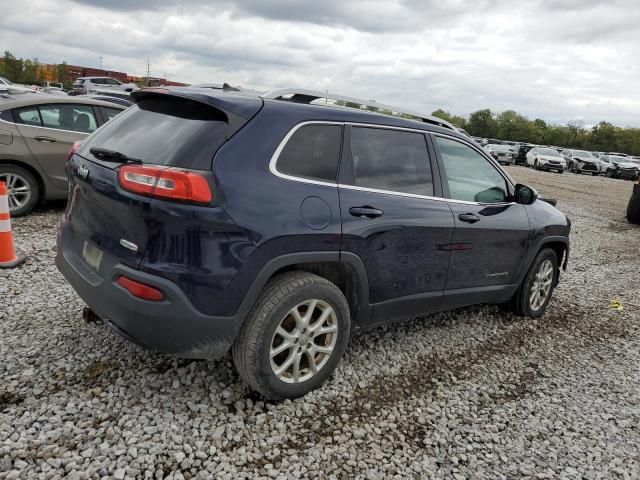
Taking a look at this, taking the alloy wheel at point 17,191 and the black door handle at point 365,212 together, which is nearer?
the black door handle at point 365,212

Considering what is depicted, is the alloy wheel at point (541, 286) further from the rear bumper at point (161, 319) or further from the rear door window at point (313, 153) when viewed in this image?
the rear bumper at point (161, 319)

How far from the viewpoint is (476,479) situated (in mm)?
2674

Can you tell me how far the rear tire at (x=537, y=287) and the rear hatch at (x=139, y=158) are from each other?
10.9 ft

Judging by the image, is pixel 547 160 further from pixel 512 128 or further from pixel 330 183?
pixel 512 128

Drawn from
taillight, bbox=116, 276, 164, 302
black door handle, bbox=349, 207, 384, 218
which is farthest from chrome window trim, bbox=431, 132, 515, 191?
taillight, bbox=116, 276, 164, 302

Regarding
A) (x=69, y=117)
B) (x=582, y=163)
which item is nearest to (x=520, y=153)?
(x=582, y=163)

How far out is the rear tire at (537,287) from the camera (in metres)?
4.89

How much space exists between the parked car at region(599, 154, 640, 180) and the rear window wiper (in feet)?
124

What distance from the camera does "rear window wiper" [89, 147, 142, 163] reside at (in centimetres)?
278

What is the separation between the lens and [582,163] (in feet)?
114

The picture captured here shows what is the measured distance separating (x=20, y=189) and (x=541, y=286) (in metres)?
6.43

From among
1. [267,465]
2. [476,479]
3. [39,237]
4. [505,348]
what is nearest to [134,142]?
[267,465]

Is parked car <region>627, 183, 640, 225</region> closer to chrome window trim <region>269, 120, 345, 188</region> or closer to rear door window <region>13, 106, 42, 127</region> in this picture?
chrome window trim <region>269, 120, 345, 188</region>

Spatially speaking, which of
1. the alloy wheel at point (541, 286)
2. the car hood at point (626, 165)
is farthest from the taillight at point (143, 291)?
the car hood at point (626, 165)
